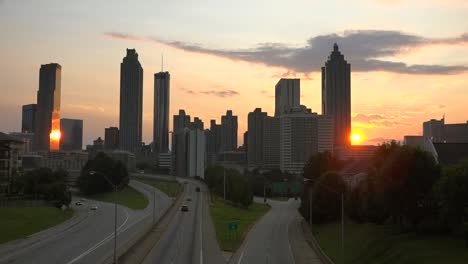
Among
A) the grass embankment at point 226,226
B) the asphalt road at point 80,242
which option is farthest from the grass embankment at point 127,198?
the asphalt road at point 80,242

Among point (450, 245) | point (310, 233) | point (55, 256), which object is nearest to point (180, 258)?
point (55, 256)

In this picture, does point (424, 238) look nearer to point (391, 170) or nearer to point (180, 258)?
point (391, 170)

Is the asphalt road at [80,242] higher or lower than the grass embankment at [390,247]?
lower

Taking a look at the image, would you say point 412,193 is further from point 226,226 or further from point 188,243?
point 226,226

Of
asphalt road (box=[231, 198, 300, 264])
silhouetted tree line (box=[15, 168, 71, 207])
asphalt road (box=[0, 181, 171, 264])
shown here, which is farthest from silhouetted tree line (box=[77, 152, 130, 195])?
asphalt road (box=[231, 198, 300, 264])

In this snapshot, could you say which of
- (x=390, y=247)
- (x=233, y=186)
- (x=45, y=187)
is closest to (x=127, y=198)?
(x=45, y=187)

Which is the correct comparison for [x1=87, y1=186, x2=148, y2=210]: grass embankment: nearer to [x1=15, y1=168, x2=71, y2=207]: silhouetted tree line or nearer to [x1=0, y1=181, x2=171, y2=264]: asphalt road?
[x1=15, y1=168, x2=71, y2=207]: silhouetted tree line

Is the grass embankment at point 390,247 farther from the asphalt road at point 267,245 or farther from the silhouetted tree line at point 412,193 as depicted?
the asphalt road at point 267,245
